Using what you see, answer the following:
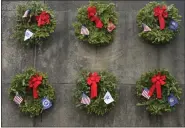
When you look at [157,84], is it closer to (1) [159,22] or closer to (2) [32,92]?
(1) [159,22]

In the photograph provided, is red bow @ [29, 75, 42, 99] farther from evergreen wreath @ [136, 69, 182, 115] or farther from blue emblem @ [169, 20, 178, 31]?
blue emblem @ [169, 20, 178, 31]

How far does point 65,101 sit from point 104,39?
5.12 ft

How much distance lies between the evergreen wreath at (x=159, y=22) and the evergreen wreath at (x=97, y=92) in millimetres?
1239

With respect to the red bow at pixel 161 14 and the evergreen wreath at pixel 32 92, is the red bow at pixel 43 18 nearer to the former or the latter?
the evergreen wreath at pixel 32 92

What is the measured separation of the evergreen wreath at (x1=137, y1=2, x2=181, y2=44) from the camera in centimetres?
909

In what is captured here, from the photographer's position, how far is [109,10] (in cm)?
918

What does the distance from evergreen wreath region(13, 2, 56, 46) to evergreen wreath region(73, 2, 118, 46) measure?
0.58 metres

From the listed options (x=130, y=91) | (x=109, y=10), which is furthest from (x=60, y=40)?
(x=130, y=91)

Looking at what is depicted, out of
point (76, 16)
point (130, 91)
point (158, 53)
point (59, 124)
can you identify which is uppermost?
point (76, 16)

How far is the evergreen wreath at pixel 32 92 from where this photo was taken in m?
8.81

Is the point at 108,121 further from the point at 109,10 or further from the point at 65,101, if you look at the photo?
the point at 109,10

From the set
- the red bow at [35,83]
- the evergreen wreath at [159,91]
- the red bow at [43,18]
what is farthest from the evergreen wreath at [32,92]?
the evergreen wreath at [159,91]

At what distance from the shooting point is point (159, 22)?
914 centimetres

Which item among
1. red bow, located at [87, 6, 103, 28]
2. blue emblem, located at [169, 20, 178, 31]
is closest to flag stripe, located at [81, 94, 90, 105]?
red bow, located at [87, 6, 103, 28]
